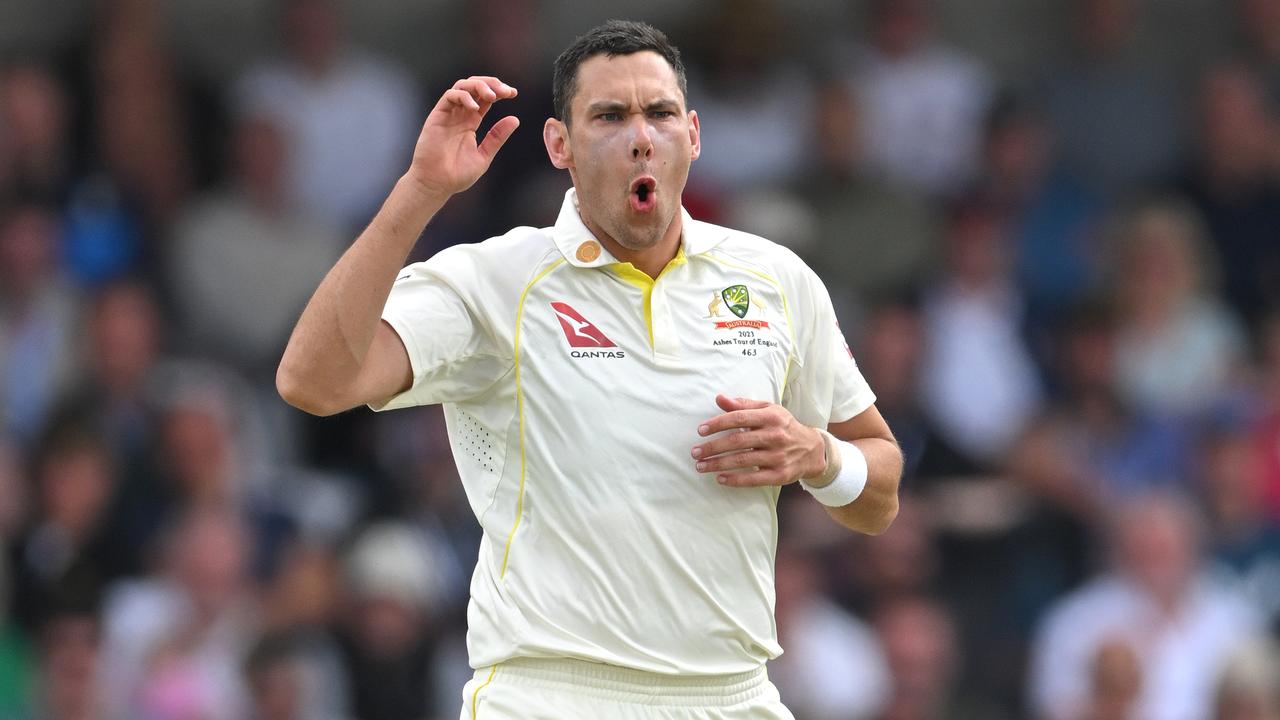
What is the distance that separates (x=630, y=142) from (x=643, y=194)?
0.15 metres

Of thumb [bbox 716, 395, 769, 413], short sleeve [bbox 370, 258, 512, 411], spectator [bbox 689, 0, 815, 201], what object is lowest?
thumb [bbox 716, 395, 769, 413]

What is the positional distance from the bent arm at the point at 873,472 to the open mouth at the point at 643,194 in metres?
0.99

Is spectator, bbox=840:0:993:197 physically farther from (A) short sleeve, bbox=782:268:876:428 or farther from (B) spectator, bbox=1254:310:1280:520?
(A) short sleeve, bbox=782:268:876:428

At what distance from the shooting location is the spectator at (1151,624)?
1008 centimetres

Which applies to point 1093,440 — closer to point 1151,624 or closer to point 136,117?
point 1151,624

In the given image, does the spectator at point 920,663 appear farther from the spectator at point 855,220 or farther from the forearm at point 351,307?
the forearm at point 351,307

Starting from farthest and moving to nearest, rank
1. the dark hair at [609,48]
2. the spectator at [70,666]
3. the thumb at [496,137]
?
the spectator at [70,666] < the dark hair at [609,48] < the thumb at [496,137]

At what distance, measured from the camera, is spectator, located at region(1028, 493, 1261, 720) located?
1008 cm

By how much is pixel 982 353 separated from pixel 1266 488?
1735 millimetres

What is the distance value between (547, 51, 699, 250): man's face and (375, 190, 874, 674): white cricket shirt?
5.5 inches

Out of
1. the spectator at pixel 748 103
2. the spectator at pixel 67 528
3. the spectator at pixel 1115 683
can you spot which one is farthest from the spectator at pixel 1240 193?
the spectator at pixel 67 528

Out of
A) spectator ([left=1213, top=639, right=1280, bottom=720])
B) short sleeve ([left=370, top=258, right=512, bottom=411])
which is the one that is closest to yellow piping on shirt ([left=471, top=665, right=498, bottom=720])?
short sleeve ([left=370, top=258, right=512, bottom=411])

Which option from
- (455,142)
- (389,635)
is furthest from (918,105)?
(455,142)

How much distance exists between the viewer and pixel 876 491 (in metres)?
5.72
